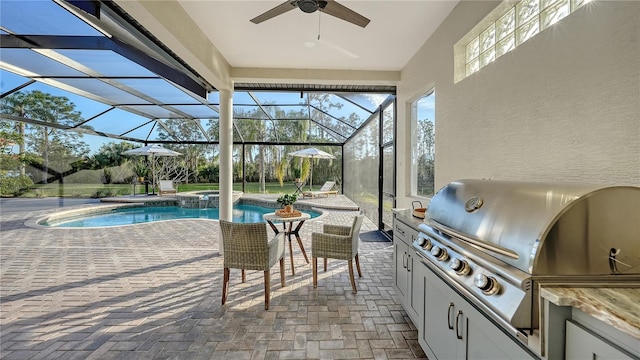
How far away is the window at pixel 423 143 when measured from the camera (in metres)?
3.54

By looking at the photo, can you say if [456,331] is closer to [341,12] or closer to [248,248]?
[248,248]

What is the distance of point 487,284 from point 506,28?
209 centimetres

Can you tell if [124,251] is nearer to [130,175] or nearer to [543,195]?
[543,195]

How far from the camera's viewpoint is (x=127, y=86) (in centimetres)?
578

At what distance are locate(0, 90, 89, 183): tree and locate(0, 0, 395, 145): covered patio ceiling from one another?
0.14 metres

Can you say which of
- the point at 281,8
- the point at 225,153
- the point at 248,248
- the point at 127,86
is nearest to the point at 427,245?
the point at 248,248

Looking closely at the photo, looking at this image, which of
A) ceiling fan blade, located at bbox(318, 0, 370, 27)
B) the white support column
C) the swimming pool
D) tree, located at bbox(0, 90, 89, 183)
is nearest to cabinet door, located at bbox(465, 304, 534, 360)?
ceiling fan blade, located at bbox(318, 0, 370, 27)

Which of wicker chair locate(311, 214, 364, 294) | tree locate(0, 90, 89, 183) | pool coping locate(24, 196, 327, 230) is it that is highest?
tree locate(0, 90, 89, 183)

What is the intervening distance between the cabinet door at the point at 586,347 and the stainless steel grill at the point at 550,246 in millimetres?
108

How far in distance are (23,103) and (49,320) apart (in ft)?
15.8

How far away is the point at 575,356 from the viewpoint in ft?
2.80

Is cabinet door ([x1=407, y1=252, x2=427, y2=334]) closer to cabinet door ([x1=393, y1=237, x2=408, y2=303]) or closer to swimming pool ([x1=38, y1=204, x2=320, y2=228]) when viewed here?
cabinet door ([x1=393, y1=237, x2=408, y2=303])

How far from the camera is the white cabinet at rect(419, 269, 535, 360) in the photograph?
1106 mm

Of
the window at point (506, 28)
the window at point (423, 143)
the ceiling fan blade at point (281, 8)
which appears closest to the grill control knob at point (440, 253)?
the window at point (506, 28)
